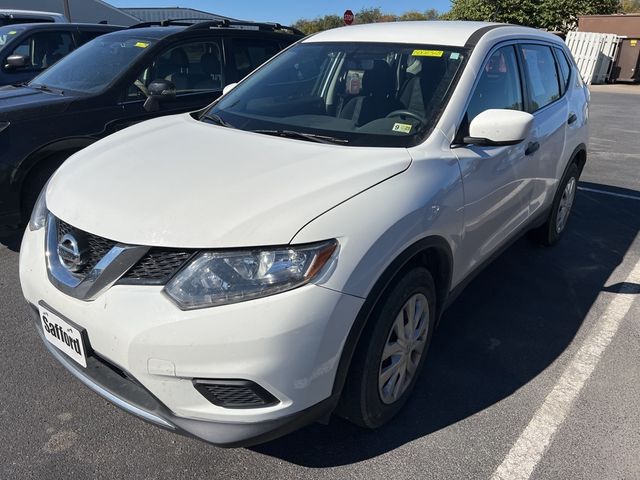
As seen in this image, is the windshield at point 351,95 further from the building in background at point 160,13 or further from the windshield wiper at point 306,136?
the building in background at point 160,13

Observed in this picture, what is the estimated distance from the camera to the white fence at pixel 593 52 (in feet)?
84.6

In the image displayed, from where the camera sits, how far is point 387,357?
2285 mm

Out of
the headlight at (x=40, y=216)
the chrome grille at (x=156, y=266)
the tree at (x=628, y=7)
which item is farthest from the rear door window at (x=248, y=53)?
the tree at (x=628, y=7)

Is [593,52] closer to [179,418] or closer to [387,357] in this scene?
[387,357]

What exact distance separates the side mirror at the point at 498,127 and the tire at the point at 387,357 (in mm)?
739

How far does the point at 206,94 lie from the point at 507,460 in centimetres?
425

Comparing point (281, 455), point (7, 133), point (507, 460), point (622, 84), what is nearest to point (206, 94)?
point (7, 133)

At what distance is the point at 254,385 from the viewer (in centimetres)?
182

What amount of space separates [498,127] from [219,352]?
1.68 m

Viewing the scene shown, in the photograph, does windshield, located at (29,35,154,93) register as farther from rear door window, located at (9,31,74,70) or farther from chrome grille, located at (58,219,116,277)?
chrome grille, located at (58,219,116,277)

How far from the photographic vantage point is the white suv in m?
1.81

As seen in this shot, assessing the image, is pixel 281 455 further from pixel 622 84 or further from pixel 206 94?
pixel 622 84

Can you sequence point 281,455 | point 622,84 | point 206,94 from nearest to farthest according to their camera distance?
point 281,455 → point 206,94 → point 622,84

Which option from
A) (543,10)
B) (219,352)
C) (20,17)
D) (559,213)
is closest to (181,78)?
(559,213)
